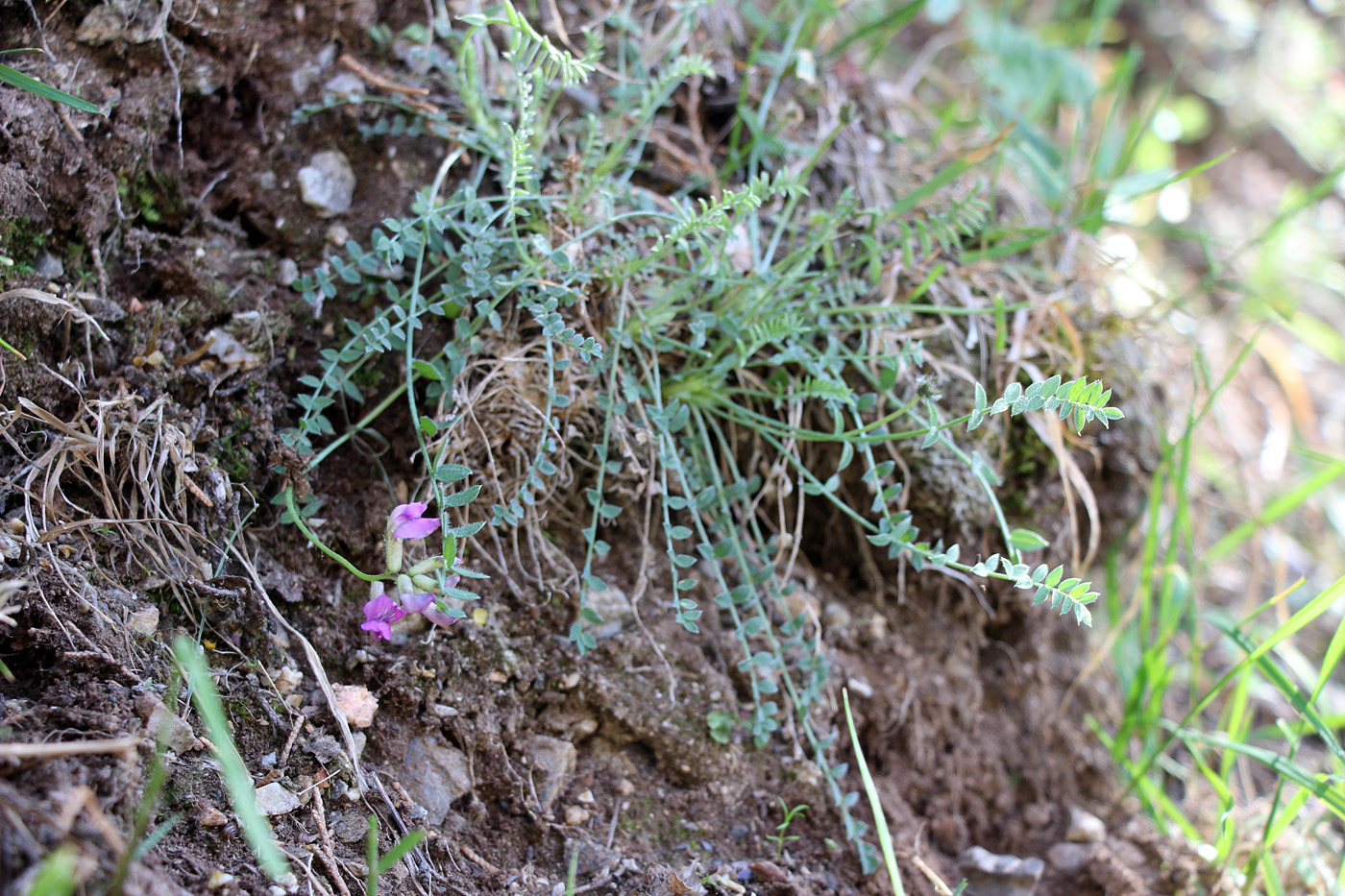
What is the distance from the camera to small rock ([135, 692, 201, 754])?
1.00 metres

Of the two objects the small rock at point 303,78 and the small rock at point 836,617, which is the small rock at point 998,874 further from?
the small rock at point 303,78

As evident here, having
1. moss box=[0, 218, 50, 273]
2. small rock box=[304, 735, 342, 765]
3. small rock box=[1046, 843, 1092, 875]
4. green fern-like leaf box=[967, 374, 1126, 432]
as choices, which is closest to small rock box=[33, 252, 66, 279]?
moss box=[0, 218, 50, 273]

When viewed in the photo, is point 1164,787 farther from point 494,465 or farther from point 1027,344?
point 494,465

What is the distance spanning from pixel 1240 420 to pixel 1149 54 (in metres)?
2.03

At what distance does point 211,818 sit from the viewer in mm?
1009

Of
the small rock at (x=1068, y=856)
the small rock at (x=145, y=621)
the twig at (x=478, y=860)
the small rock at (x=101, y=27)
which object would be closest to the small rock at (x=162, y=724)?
the small rock at (x=145, y=621)

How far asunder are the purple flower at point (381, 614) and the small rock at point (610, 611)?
13.2 inches

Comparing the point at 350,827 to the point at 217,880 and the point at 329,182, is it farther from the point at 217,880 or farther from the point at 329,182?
the point at 329,182

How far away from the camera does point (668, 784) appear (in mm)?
1410

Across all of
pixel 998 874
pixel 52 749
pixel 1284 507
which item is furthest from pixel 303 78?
pixel 1284 507

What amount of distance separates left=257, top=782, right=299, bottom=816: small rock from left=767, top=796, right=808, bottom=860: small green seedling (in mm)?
708

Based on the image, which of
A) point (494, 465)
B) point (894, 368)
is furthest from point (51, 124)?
point (894, 368)

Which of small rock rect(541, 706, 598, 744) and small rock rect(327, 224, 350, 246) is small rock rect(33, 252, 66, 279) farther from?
small rock rect(541, 706, 598, 744)

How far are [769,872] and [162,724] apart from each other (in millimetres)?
857
